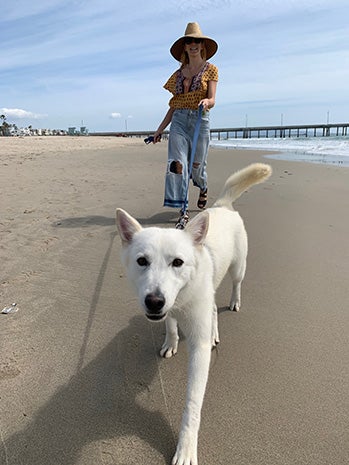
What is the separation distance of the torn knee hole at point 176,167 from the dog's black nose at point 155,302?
10.2ft

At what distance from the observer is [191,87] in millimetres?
4211

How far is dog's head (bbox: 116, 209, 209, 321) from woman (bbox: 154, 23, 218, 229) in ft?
6.71

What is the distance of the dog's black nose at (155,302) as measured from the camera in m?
1.52

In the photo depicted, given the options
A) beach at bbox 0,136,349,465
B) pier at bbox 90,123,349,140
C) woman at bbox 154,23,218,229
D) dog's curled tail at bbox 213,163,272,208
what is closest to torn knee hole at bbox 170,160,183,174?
woman at bbox 154,23,218,229

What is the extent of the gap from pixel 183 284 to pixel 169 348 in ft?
2.20

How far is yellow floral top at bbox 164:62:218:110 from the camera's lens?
4.11 metres

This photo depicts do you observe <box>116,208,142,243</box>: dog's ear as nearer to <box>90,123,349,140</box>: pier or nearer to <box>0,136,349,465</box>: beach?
<box>0,136,349,465</box>: beach

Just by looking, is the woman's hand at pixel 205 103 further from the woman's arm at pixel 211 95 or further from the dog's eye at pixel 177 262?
the dog's eye at pixel 177 262

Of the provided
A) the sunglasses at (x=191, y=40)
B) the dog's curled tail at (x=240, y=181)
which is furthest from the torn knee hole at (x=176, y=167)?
the dog's curled tail at (x=240, y=181)

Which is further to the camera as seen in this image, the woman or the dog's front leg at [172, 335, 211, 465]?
the woman

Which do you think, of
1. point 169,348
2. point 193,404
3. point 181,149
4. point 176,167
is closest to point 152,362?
point 169,348

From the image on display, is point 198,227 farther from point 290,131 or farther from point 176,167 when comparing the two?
point 290,131

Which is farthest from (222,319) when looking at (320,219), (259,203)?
(259,203)

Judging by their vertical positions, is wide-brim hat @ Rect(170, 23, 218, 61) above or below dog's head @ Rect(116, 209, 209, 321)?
above
